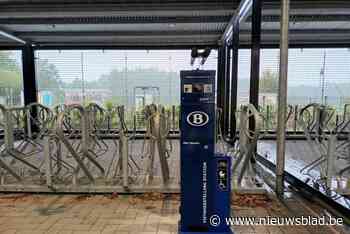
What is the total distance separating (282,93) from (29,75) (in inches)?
306

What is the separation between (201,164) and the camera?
6.79 ft

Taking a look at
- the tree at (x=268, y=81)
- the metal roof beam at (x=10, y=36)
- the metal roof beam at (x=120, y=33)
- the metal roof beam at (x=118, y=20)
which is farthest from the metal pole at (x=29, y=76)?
the tree at (x=268, y=81)

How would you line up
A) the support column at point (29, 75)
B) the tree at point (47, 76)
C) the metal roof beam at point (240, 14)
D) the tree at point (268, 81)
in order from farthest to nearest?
1. the tree at point (47, 76)
2. the support column at point (29, 75)
3. the tree at point (268, 81)
4. the metal roof beam at point (240, 14)

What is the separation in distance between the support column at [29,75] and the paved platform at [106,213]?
224 inches

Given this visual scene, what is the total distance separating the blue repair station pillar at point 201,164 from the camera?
2021mm

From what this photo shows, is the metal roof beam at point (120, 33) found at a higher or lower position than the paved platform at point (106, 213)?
higher

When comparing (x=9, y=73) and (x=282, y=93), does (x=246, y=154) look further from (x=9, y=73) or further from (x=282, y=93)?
(x=9, y=73)

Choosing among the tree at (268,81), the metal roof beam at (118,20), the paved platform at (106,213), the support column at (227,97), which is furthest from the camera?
the support column at (227,97)

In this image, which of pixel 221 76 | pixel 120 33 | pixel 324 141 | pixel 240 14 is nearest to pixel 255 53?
pixel 240 14

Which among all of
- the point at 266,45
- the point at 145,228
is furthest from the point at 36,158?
the point at 266,45

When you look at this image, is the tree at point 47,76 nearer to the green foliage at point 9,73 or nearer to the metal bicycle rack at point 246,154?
the green foliage at point 9,73

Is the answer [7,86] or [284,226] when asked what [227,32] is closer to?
[284,226]

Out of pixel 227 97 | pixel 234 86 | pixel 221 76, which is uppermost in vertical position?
pixel 221 76

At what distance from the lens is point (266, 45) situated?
750cm
